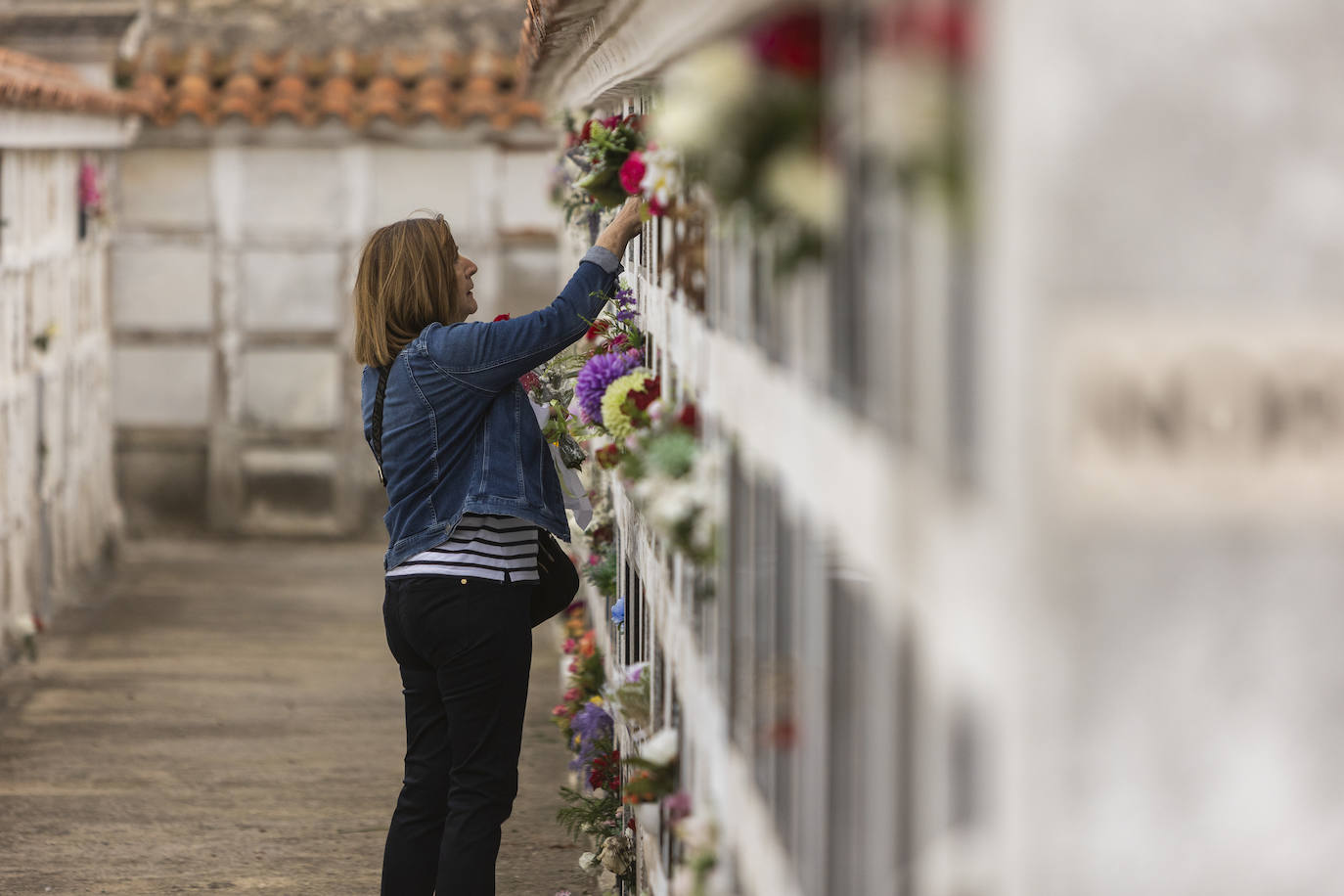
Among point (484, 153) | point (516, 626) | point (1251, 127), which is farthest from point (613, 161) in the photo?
point (484, 153)

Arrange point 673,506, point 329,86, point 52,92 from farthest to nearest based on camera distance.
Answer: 1. point 329,86
2. point 52,92
3. point 673,506

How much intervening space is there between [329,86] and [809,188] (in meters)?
9.88

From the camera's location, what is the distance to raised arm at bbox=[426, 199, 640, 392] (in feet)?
11.4

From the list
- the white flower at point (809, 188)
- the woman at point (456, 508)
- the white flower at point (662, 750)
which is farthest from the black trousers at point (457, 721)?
the white flower at point (809, 188)

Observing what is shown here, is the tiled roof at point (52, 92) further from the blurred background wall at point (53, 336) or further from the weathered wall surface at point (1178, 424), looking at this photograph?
the weathered wall surface at point (1178, 424)

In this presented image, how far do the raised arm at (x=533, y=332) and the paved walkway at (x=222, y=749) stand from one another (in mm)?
1859

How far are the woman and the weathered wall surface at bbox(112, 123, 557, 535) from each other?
7244mm

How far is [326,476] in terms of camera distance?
11125mm

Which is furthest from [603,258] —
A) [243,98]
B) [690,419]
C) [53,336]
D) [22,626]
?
[243,98]

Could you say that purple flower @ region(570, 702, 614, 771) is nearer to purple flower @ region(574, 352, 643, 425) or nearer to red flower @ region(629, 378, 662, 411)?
purple flower @ region(574, 352, 643, 425)

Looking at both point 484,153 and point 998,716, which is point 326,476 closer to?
point 484,153

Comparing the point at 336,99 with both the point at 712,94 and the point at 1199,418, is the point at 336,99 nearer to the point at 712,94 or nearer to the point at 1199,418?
the point at 712,94

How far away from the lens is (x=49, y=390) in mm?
9094

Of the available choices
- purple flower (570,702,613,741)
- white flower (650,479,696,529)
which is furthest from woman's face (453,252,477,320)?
white flower (650,479,696,529)
